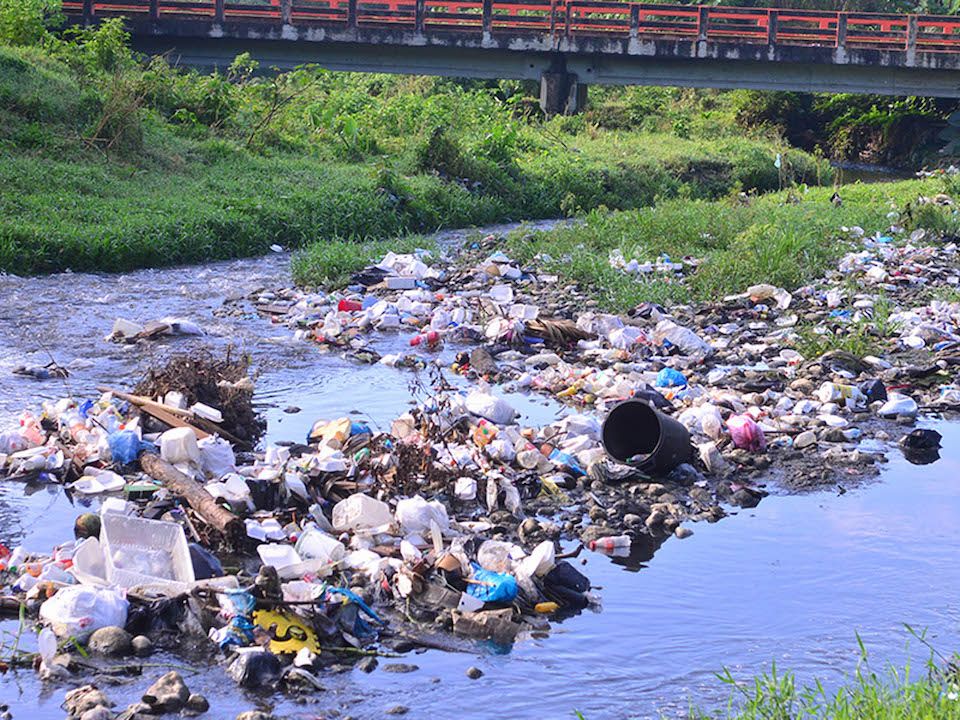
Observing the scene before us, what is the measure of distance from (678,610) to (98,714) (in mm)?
2162

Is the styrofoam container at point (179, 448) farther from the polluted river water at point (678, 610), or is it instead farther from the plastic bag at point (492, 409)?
the plastic bag at point (492, 409)

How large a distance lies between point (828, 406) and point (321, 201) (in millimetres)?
7764

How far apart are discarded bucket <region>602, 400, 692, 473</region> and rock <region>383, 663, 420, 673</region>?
2058 millimetres

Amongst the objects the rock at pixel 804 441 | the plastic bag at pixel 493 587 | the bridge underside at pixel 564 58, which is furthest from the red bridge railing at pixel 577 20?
the plastic bag at pixel 493 587

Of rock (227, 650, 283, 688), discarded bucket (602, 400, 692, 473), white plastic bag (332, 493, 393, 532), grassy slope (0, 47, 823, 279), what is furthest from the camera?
grassy slope (0, 47, 823, 279)

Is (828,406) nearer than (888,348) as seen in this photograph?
Yes

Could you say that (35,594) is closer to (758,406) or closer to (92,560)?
(92,560)

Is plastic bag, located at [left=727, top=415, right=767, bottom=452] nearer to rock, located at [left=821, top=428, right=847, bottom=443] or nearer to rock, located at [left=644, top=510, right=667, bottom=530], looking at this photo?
rock, located at [left=821, top=428, right=847, bottom=443]

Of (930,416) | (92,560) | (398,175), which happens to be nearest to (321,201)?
(398,175)

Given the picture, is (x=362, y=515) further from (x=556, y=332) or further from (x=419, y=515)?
(x=556, y=332)

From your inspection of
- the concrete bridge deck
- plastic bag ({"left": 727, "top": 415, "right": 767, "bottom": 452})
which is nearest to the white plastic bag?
plastic bag ({"left": 727, "top": 415, "right": 767, "bottom": 452})

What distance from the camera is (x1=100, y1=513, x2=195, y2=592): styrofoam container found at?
4406 mm

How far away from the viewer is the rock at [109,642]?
158 inches

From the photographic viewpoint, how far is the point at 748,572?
5000mm
